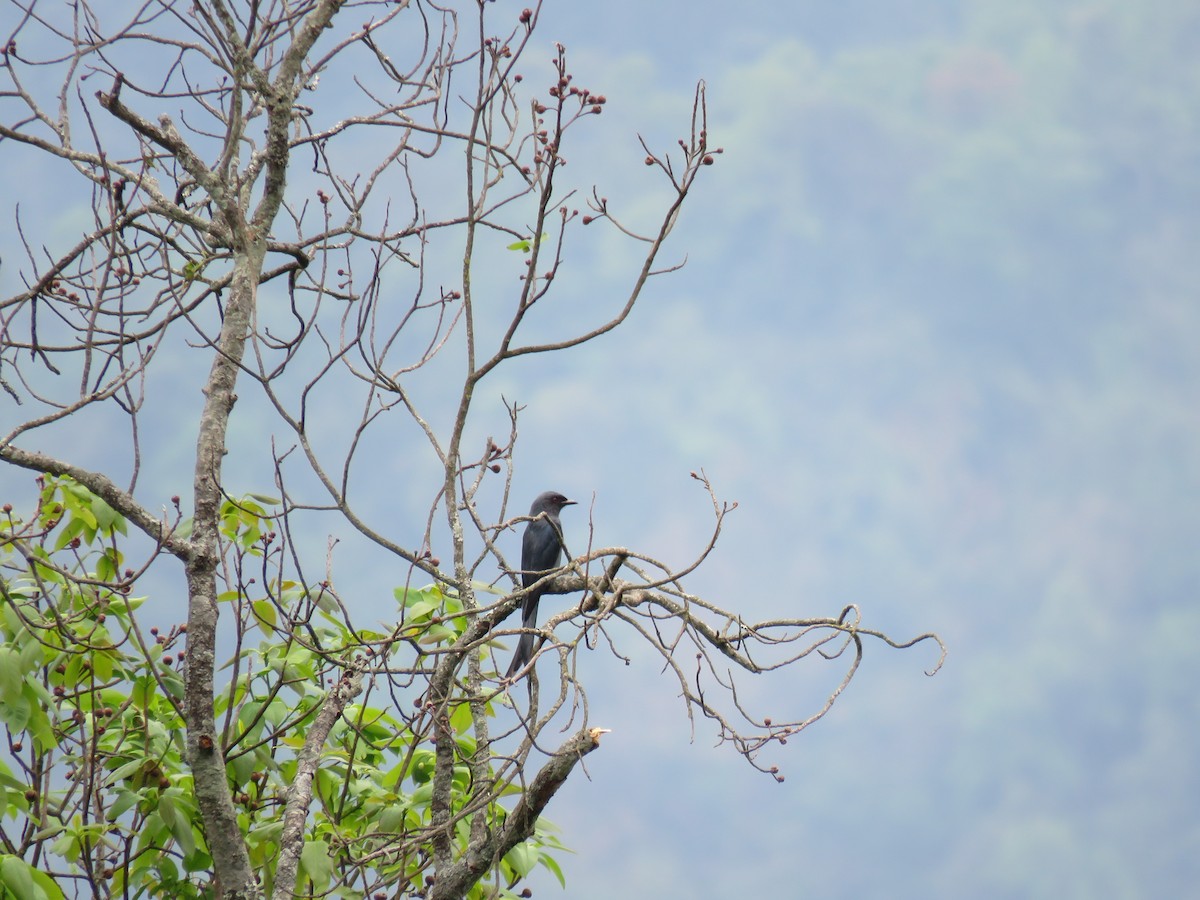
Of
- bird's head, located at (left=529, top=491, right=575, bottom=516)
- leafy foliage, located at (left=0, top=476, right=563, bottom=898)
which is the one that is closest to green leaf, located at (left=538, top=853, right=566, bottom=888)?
leafy foliage, located at (left=0, top=476, right=563, bottom=898)

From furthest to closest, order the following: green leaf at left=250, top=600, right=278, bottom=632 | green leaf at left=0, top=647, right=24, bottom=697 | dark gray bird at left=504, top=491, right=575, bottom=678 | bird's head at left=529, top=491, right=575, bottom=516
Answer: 1. bird's head at left=529, top=491, right=575, bottom=516
2. dark gray bird at left=504, top=491, right=575, bottom=678
3. green leaf at left=250, top=600, right=278, bottom=632
4. green leaf at left=0, top=647, right=24, bottom=697

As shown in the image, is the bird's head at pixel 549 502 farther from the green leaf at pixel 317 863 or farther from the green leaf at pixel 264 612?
the green leaf at pixel 317 863

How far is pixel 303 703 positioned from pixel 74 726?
110cm

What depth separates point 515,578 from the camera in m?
5.78

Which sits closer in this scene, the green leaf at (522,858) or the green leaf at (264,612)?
the green leaf at (522,858)

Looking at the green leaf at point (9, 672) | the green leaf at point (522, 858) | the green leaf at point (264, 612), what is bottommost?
the green leaf at point (522, 858)

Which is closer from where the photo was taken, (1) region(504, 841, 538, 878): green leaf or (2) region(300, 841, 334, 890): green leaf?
(2) region(300, 841, 334, 890): green leaf

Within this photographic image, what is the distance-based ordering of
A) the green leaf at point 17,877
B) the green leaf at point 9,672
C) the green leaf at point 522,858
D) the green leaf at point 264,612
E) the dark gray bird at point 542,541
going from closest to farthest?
the green leaf at point 17,877 → the green leaf at point 9,672 → the green leaf at point 522,858 → the green leaf at point 264,612 → the dark gray bird at point 542,541

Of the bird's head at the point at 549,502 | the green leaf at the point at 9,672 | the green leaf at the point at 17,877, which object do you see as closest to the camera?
the green leaf at the point at 17,877

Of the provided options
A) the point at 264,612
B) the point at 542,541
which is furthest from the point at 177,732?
the point at 542,541

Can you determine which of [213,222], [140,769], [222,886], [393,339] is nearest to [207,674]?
[140,769]

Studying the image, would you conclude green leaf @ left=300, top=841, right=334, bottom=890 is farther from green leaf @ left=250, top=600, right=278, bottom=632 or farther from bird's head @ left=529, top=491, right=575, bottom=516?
bird's head @ left=529, top=491, right=575, bottom=516

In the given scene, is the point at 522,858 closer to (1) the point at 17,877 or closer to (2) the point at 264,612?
(2) the point at 264,612

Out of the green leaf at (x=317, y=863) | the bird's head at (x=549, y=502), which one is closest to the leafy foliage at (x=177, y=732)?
the green leaf at (x=317, y=863)
